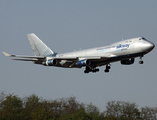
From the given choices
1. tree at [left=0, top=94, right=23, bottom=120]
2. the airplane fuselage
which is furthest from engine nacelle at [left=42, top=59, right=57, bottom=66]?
tree at [left=0, top=94, right=23, bottom=120]

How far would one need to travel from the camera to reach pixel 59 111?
97.6m

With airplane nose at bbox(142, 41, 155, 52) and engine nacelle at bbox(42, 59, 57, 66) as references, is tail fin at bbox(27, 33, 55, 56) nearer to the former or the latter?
engine nacelle at bbox(42, 59, 57, 66)

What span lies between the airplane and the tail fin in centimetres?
271

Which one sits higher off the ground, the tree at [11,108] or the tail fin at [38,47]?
the tail fin at [38,47]

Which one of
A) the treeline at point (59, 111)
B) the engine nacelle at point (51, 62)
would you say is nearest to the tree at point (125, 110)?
the treeline at point (59, 111)

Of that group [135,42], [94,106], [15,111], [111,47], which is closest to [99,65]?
[111,47]

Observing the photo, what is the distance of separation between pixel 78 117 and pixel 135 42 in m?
25.2

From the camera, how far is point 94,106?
10106cm

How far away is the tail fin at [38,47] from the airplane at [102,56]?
2713 mm

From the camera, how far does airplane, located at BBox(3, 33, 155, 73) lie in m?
53.4

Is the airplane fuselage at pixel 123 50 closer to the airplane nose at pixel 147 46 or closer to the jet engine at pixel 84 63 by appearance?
the airplane nose at pixel 147 46

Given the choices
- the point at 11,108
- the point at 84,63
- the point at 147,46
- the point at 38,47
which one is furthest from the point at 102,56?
the point at 11,108

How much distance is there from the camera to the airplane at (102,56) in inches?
2103

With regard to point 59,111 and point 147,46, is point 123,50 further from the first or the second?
point 59,111
